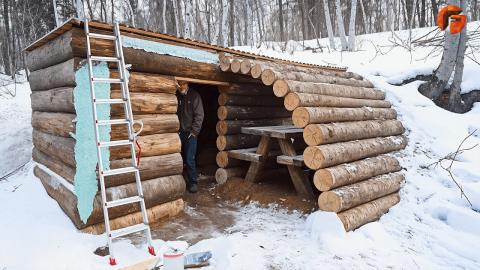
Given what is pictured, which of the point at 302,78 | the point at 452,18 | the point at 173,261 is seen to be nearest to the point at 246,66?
the point at 302,78

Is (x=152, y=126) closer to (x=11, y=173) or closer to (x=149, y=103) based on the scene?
(x=149, y=103)

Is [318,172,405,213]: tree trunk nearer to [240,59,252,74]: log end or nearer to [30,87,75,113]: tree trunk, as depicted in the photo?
[240,59,252,74]: log end

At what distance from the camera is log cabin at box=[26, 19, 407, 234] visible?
4.48m

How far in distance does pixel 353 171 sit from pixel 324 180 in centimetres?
70

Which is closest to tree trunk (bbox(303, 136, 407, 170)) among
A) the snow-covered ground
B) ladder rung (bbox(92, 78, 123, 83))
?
the snow-covered ground

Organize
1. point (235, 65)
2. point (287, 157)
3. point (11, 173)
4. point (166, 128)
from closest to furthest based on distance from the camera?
1. point (166, 128)
2. point (287, 157)
3. point (235, 65)
4. point (11, 173)

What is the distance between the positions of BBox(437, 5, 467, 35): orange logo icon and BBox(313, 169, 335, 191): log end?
596 cm

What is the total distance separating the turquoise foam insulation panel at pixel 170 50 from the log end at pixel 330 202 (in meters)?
3.26

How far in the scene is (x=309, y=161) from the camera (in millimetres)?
5070

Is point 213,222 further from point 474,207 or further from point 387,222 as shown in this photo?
point 474,207

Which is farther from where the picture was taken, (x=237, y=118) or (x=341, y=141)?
(x=237, y=118)

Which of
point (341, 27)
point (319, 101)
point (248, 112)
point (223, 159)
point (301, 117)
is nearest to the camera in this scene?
point (301, 117)

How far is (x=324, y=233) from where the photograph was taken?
4.63 m

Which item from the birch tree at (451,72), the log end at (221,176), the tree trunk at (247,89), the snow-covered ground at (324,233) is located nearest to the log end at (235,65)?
the tree trunk at (247,89)
